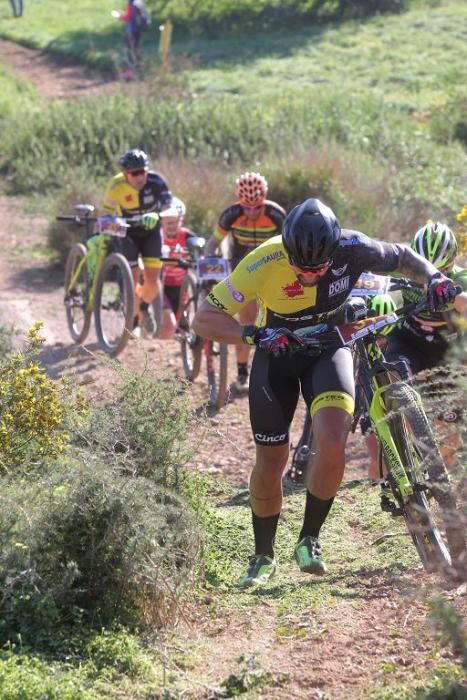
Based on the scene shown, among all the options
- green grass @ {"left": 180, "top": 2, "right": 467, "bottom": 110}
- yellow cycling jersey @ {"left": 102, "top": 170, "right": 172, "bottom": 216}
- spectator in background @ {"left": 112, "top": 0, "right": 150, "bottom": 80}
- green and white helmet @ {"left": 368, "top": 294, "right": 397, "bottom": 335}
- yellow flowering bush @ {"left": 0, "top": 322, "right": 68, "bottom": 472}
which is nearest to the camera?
yellow flowering bush @ {"left": 0, "top": 322, "right": 68, "bottom": 472}

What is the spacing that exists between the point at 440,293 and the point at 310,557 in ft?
4.74

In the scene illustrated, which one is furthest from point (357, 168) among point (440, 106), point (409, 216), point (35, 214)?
point (440, 106)

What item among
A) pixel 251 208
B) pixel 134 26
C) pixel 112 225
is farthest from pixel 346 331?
pixel 134 26

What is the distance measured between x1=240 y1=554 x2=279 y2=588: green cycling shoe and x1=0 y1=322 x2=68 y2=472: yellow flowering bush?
1.17 metres

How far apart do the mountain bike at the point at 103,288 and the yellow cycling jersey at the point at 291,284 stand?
4.69 m

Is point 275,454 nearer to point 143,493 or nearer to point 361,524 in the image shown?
point 143,493

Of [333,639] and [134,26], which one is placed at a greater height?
[333,639]

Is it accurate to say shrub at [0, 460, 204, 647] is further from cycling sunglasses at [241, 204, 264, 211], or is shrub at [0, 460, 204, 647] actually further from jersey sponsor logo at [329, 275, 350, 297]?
cycling sunglasses at [241, 204, 264, 211]

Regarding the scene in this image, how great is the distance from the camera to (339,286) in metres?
5.74

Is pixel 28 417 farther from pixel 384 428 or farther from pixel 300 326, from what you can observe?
pixel 384 428

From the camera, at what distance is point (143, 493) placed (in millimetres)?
5168

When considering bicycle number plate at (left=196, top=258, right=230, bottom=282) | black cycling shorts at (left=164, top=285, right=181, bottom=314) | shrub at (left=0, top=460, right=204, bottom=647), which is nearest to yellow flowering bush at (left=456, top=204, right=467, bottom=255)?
bicycle number plate at (left=196, top=258, right=230, bottom=282)

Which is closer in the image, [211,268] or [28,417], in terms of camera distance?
[28,417]

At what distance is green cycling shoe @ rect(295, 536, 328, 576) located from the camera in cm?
555
